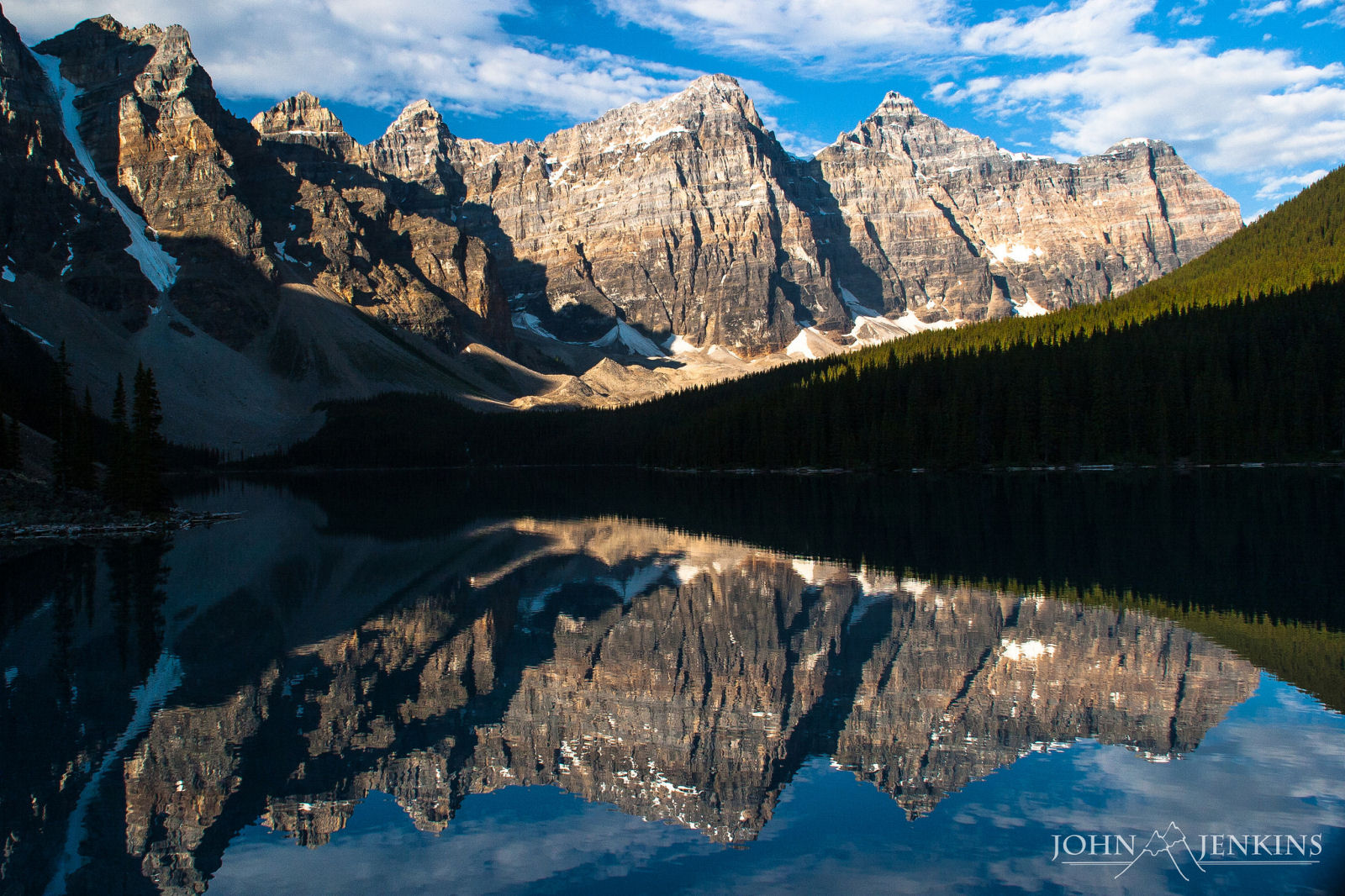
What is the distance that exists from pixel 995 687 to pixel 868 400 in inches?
3431

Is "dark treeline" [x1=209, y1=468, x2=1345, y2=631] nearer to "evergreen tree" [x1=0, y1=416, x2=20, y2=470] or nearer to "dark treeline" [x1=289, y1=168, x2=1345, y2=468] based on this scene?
"dark treeline" [x1=289, y1=168, x2=1345, y2=468]

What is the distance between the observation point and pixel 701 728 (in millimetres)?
14062

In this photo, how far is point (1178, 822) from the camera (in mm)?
10102

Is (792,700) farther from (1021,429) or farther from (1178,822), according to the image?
(1021,429)

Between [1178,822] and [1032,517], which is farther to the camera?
[1032,517]

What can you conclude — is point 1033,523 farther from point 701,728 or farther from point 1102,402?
point 1102,402

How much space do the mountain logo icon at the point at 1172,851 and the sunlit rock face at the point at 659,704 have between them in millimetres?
2357

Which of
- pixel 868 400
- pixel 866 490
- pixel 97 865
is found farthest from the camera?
pixel 868 400

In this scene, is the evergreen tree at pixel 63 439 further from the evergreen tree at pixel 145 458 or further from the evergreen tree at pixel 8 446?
the evergreen tree at pixel 145 458

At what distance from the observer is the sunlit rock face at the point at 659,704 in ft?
38.9

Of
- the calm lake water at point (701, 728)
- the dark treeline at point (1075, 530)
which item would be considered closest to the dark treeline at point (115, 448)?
the dark treeline at point (1075, 530)

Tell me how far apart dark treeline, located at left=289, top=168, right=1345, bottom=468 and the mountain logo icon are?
7992cm

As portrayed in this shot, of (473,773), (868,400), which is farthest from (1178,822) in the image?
(868,400)

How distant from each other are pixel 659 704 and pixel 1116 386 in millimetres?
81666
